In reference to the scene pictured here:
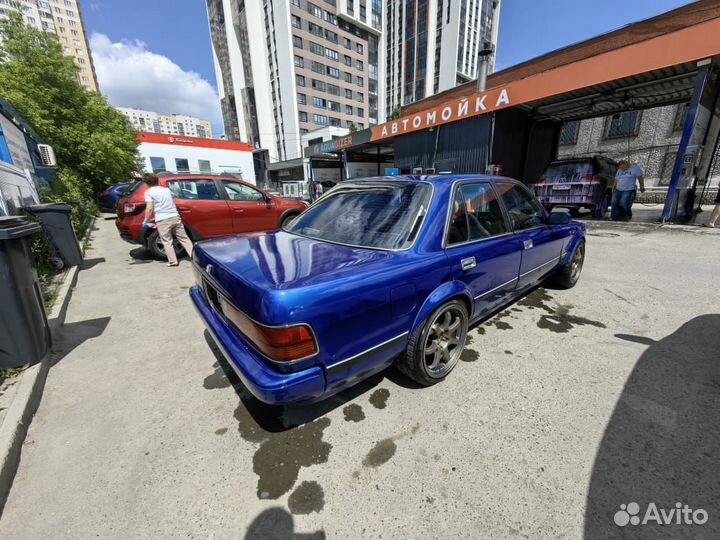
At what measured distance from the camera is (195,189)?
5.82 meters

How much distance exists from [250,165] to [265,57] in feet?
105

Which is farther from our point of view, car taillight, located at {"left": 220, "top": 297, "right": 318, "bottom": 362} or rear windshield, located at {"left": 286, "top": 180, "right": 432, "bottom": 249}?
rear windshield, located at {"left": 286, "top": 180, "right": 432, "bottom": 249}

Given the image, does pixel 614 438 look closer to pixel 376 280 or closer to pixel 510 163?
pixel 376 280

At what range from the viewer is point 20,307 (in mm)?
2320

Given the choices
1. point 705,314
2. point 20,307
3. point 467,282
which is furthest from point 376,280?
point 705,314

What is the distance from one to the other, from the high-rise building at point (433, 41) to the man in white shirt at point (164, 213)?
71.3 meters

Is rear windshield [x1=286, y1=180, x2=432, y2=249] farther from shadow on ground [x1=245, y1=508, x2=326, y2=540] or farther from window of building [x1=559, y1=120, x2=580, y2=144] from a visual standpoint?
window of building [x1=559, y1=120, x2=580, y2=144]

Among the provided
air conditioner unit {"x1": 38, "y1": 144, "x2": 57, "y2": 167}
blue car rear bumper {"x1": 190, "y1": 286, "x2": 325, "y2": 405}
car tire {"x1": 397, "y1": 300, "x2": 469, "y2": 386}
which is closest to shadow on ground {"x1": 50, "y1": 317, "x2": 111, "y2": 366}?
blue car rear bumper {"x1": 190, "y1": 286, "x2": 325, "y2": 405}

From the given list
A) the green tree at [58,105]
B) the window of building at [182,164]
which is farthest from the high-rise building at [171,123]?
the green tree at [58,105]

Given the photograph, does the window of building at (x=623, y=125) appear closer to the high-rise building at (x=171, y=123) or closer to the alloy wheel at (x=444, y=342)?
the alloy wheel at (x=444, y=342)

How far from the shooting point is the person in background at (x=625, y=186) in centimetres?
828

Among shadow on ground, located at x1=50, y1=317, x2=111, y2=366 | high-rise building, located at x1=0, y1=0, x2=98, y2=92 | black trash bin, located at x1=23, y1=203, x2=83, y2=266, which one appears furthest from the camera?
high-rise building, located at x1=0, y1=0, x2=98, y2=92

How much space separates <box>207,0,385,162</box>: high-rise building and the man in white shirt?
48107mm

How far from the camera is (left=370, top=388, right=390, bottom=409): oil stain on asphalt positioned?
216cm
